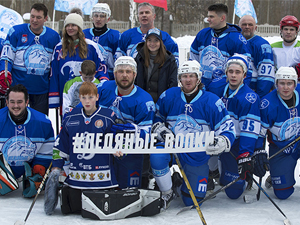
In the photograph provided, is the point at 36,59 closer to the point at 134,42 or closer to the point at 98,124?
the point at 134,42

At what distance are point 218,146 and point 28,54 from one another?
2.44 m

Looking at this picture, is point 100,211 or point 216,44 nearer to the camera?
point 100,211

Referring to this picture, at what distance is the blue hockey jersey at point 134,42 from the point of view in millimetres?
4438

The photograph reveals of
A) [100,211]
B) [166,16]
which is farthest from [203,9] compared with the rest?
[100,211]

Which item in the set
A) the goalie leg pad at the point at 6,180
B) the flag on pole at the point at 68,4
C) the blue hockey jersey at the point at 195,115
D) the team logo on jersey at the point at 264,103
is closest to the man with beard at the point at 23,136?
the goalie leg pad at the point at 6,180

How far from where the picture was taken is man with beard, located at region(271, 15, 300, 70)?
4.42 meters

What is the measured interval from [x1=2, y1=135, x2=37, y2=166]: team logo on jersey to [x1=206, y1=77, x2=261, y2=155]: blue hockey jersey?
1.96 metres

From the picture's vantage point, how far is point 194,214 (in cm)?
333

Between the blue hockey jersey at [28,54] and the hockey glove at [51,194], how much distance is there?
1.53m

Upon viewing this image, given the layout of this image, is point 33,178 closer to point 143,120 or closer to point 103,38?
point 143,120

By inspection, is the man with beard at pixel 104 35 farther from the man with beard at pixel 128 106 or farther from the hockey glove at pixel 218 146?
the hockey glove at pixel 218 146

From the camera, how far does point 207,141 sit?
3146 mm

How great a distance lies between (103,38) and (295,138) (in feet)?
8.16

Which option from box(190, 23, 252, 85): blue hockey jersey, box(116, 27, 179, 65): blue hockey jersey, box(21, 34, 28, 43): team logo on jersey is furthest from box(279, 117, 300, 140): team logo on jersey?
box(21, 34, 28, 43): team logo on jersey
